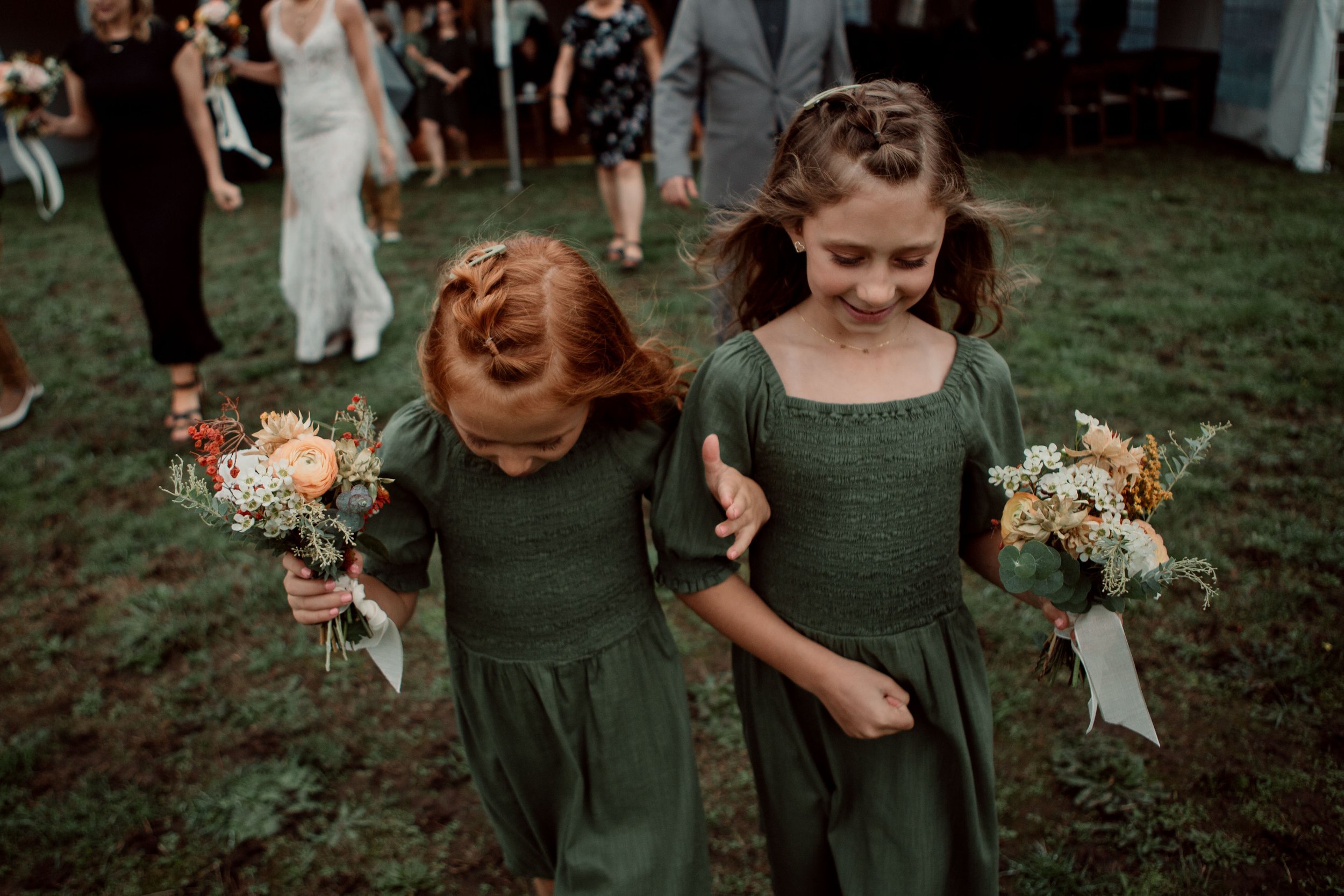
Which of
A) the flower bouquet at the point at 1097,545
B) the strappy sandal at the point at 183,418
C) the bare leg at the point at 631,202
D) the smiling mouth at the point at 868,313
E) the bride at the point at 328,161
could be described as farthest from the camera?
the bare leg at the point at 631,202

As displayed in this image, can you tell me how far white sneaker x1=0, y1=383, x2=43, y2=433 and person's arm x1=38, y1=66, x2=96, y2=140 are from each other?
139 centimetres

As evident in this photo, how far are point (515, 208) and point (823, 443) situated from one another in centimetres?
774

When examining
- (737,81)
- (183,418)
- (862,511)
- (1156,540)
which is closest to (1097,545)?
(1156,540)

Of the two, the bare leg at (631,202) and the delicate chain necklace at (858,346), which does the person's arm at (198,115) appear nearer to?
the bare leg at (631,202)

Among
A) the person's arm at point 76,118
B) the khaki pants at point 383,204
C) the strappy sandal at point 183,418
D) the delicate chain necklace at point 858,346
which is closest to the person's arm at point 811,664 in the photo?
the delicate chain necklace at point 858,346

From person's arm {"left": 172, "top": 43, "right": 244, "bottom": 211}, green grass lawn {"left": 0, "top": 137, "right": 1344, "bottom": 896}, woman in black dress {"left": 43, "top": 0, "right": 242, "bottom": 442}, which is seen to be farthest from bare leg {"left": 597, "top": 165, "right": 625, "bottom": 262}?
woman in black dress {"left": 43, "top": 0, "right": 242, "bottom": 442}

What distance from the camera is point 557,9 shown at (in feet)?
53.6

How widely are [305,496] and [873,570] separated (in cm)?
97

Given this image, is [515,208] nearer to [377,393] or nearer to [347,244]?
[347,244]

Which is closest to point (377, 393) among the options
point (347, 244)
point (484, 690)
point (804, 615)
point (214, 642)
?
point (347, 244)

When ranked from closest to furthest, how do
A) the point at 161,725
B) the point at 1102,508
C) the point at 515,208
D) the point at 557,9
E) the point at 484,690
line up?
1. the point at 1102,508
2. the point at 484,690
3. the point at 161,725
4. the point at 515,208
5. the point at 557,9

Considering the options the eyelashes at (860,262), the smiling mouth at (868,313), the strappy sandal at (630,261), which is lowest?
the strappy sandal at (630,261)

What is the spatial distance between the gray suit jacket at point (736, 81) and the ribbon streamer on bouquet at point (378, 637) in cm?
279

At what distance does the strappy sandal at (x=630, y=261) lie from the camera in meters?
6.66
